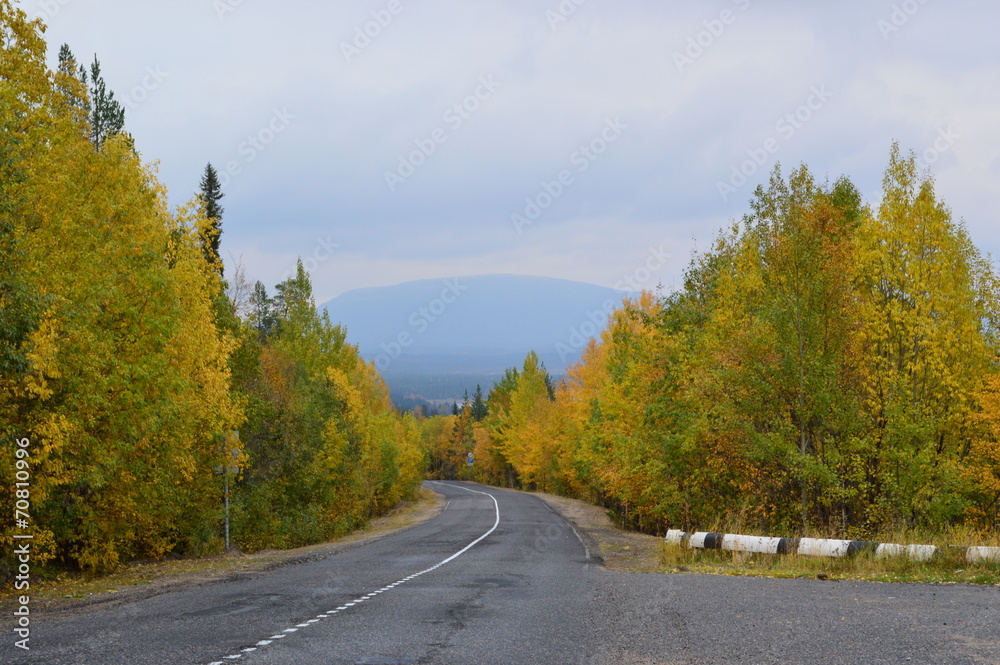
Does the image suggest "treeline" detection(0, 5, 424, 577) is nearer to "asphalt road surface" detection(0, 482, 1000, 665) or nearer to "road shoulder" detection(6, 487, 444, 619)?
"road shoulder" detection(6, 487, 444, 619)

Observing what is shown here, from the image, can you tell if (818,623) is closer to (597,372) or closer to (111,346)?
(111,346)

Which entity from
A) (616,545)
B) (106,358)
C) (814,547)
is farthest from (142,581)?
(616,545)

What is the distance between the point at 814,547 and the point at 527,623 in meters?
9.31

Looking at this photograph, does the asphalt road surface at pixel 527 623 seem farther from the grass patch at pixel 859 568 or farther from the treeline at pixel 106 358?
the treeline at pixel 106 358

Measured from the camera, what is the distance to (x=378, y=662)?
8078 millimetres

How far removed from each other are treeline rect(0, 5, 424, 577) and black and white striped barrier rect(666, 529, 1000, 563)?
41.8 feet

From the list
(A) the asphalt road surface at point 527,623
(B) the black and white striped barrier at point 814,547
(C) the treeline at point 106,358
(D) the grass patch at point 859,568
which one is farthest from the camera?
(B) the black and white striped barrier at point 814,547

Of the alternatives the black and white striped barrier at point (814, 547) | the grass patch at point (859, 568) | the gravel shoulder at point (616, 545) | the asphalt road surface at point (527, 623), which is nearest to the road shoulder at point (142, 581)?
the asphalt road surface at point (527, 623)

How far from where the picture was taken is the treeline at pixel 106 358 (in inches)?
538

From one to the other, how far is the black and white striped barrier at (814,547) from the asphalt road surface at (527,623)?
2.20 m

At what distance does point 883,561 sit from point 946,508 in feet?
19.9

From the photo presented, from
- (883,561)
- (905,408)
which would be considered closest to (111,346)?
(883,561)

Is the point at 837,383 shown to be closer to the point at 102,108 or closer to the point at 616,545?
the point at 616,545

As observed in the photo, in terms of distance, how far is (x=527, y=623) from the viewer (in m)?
10.5
